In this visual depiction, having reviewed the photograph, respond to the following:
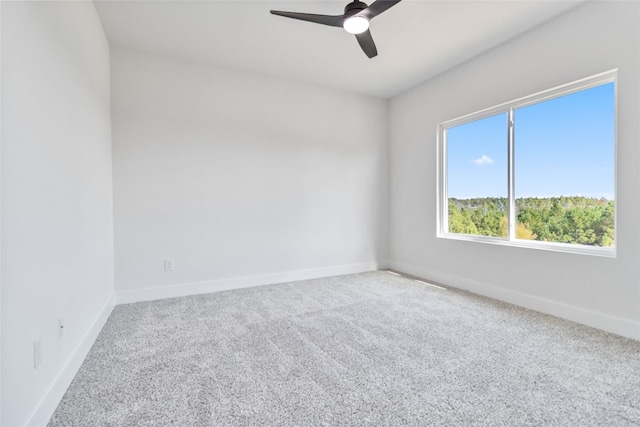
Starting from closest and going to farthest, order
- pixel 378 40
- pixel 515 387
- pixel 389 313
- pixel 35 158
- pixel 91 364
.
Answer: pixel 35 158
pixel 515 387
pixel 91 364
pixel 389 313
pixel 378 40

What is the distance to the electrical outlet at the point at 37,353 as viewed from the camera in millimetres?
1312

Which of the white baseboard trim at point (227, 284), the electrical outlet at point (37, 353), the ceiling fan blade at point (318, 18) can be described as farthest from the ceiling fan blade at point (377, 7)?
the white baseboard trim at point (227, 284)

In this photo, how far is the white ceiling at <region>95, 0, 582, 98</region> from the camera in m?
2.49

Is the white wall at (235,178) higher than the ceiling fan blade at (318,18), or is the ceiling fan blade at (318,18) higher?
the ceiling fan blade at (318,18)

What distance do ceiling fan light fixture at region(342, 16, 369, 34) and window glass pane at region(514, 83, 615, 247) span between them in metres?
2.02

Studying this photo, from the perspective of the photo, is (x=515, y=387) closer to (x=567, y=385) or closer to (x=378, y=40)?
(x=567, y=385)

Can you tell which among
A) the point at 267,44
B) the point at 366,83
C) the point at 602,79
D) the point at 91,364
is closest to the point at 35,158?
the point at 91,364

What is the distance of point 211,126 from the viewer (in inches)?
138

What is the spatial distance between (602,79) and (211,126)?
12.6ft

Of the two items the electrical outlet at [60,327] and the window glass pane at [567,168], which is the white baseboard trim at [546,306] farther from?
the electrical outlet at [60,327]

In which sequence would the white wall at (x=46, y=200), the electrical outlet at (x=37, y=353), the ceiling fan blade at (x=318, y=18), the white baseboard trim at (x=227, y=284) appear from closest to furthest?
the white wall at (x=46, y=200), the electrical outlet at (x=37, y=353), the ceiling fan blade at (x=318, y=18), the white baseboard trim at (x=227, y=284)

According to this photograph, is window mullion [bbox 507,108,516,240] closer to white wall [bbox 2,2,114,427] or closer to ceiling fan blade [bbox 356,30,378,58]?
ceiling fan blade [bbox 356,30,378,58]

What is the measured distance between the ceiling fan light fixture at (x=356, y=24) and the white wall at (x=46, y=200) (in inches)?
71.1

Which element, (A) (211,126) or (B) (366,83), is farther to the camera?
(B) (366,83)
